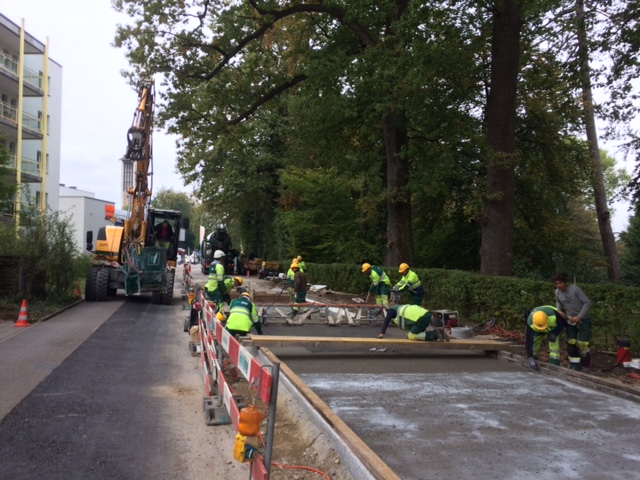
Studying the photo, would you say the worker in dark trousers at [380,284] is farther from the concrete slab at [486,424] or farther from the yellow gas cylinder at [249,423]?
the yellow gas cylinder at [249,423]

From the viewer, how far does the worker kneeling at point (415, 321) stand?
993 centimetres

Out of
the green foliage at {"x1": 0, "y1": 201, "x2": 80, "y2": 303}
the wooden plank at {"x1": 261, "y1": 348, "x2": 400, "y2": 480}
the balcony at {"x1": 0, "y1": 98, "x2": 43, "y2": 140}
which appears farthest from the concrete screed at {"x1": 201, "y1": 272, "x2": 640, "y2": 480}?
the balcony at {"x1": 0, "y1": 98, "x2": 43, "y2": 140}

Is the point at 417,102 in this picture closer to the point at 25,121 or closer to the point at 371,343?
the point at 371,343

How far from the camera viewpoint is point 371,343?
9625 millimetres

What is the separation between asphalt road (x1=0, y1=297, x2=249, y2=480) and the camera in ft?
16.2

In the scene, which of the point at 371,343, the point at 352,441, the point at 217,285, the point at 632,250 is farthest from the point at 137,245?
the point at 632,250

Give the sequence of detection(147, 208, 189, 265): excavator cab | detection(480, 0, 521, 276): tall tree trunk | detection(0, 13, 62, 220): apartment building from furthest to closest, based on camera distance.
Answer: detection(0, 13, 62, 220): apartment building → detection(147, 208, 189, 265): excavator cab → detection(480, 0, 521, 276): tall tree trunk

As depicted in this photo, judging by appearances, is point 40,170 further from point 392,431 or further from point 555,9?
point 392,431

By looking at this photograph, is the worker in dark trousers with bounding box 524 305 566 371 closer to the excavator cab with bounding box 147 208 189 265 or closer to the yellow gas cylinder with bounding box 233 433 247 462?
the yellow gas cylinder with bounding box 233 433 247 462

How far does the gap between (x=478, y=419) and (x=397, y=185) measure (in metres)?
14.5

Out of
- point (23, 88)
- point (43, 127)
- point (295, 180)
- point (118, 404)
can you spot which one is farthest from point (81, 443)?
point (43, 127)

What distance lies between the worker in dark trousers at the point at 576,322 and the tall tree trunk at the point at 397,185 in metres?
10.7

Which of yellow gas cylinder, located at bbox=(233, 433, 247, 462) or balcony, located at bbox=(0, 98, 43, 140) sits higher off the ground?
balcony, located at bbox=(0, 98, 43, 140)

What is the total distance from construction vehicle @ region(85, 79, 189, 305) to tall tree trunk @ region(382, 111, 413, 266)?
8021 millimetres
